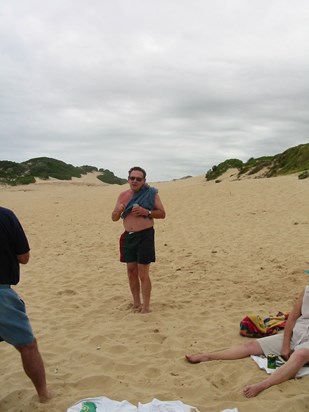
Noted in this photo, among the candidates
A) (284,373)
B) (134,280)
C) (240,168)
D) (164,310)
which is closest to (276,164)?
(240,168)

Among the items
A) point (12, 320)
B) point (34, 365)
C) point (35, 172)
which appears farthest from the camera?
point (35, 172)

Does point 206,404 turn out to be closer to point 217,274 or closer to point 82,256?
point 217,274

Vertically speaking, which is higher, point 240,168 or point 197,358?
point 240,168

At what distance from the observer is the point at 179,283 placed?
7.01 m

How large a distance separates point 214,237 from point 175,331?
21.0 ft

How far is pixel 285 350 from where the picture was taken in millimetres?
Result: 3834

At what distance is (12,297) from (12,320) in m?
0.16

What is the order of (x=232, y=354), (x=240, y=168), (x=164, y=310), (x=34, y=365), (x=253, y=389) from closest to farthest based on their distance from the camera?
(x=34, y=365) → (x=253, y=389) → (x=232, y=354) → (x=164, y=310) → (x=240, y=168)

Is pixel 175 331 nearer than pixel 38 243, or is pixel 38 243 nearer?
pixel 175 331

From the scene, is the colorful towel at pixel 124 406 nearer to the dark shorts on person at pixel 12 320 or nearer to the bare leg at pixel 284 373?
the bare leg at pixel 284 373

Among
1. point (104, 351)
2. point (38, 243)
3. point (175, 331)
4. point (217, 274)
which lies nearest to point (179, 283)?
point (217, 274)

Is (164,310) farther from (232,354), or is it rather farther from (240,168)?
(240,168)

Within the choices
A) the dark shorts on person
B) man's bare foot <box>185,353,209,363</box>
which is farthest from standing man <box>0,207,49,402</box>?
man's bare foot <box>185,353,209,363</box>

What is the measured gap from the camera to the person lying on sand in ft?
11.3
